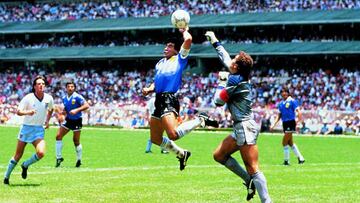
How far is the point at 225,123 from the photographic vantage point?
5453 cm

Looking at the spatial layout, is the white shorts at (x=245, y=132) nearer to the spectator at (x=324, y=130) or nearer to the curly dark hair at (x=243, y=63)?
the curly dark hair at (x=243, y=63)

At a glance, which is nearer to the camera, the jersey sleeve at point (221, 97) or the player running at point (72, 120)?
the jersey sleeve at point (221, 97)

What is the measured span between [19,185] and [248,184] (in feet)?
18.9

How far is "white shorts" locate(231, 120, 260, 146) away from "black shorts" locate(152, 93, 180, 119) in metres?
3.24

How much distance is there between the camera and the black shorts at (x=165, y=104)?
50.3 ft

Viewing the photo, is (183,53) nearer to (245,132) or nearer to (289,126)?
(245,132)

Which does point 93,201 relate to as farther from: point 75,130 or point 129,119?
point 129,119

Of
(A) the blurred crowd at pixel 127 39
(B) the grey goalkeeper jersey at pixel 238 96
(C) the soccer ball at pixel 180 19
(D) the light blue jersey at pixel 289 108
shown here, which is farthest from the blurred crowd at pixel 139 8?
(B) the grey goalkeeper jersey at pixel 238 96

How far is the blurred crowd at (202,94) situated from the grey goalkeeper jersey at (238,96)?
118 ft

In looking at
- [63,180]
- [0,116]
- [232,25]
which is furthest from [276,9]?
[63,180]

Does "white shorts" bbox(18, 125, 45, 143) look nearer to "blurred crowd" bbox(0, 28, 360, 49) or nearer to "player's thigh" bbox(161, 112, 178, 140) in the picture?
"player's thigh" bbox(161, 112, 178, 140)

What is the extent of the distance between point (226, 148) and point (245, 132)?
2.13 feet

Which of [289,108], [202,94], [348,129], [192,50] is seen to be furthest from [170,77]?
[192,50]

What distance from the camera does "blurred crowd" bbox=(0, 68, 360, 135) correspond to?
5284 cm
